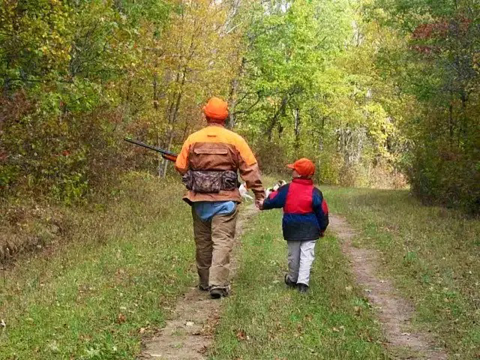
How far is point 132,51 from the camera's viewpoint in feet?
49.0

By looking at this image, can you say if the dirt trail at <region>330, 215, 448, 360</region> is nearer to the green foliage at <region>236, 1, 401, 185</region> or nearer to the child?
the child

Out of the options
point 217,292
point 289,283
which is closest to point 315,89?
point 289,283

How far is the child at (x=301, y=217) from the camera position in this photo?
873 cm

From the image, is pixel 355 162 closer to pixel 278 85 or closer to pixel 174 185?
pixel 278 85

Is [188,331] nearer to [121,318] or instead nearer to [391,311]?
[121,318]

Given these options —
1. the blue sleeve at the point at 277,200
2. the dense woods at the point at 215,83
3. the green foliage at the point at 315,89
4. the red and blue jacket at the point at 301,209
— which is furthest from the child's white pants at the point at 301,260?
the green foliage at the point at 315,89

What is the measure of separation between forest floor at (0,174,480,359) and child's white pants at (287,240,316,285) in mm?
312

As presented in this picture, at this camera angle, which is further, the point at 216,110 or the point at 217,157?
the point at 216,110

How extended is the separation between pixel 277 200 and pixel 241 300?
1.55 meters

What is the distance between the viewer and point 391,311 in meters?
8.36

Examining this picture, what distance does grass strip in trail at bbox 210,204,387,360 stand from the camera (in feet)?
20.3

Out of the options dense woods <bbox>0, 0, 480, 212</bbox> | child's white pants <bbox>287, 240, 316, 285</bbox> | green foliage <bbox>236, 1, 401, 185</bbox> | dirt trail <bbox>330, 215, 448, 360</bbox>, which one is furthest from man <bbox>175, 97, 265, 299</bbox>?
green foliage <bbox>236, 1, 401, 185</bbox>

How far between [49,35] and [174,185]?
1149cm

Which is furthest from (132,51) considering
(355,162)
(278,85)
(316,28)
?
(355,162)
